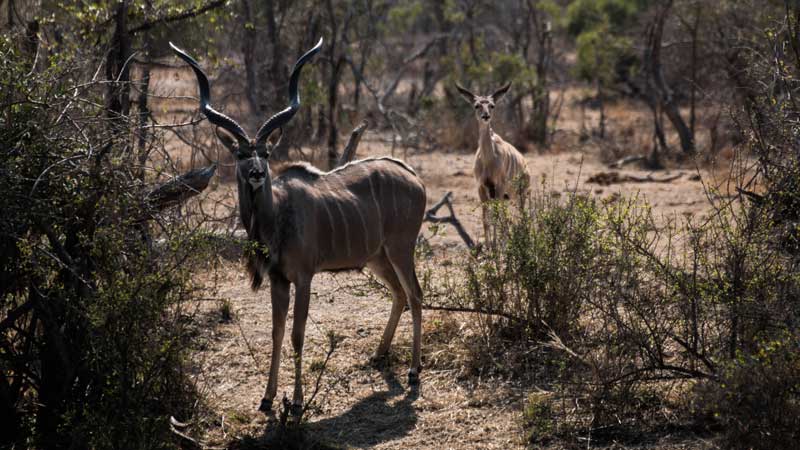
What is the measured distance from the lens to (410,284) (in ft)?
17.9

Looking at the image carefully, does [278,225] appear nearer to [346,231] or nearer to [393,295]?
[346,231]

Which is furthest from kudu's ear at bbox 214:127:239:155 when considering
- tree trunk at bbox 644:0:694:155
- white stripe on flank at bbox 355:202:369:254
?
tree trunk at bbox 644:0:694:155

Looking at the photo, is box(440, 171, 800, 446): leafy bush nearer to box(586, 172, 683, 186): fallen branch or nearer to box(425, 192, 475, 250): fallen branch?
box(425, 192, 475, 250): fallen branch

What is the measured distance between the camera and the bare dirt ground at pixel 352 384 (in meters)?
4.67

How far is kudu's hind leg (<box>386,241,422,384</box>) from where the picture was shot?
17.7 feet

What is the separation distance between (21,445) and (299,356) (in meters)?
1.32

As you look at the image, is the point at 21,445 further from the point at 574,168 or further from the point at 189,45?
the point at 574,168

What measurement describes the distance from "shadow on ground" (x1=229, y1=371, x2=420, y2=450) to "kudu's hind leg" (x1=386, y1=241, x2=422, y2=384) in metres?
0.22

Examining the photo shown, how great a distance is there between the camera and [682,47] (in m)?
14.2

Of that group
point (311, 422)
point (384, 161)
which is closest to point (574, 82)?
point (384, 161)

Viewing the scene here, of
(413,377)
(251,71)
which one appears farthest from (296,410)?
(251,71)

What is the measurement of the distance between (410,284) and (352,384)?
64 cm

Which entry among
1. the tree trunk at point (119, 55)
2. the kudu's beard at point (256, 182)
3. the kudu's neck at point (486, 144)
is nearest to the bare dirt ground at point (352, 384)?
the kudu's beard at point (256, 182)

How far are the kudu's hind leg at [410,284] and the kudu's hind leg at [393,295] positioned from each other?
4.1 inches
